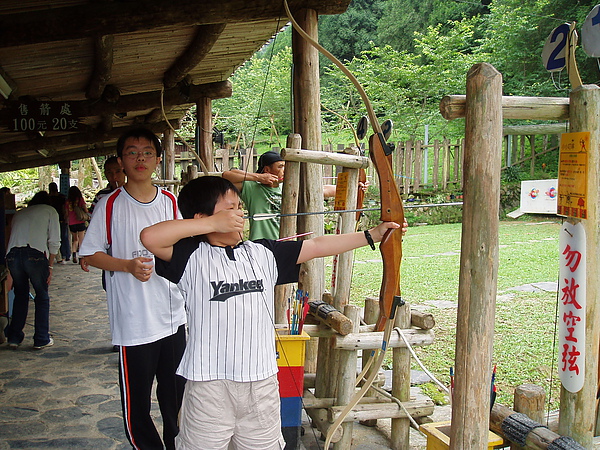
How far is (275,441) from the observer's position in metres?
1.84

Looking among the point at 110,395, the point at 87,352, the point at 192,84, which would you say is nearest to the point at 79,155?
the point at 192,84

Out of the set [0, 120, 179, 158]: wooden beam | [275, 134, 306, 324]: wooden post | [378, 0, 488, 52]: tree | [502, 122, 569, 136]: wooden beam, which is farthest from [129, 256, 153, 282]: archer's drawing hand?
[378, 0, 488, 52]: tree

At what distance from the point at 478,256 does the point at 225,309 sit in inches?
33.7

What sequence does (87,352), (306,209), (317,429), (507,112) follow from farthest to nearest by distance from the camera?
(87,352) < (306,209) < (317,429) < (507,112)

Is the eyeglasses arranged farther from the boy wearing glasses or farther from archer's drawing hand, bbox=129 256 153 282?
archer's drawing hand, bbox=129 256 153 282

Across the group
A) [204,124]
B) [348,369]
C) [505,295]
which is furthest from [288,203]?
[505,295]

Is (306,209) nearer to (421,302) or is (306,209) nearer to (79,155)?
(421,302)

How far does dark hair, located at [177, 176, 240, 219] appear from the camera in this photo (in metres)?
1.87

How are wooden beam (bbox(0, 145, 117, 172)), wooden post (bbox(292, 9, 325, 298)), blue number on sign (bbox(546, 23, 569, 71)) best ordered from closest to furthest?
blue number on sign (bbox(546, 23, 569, 71)), wooden post (bbox(292, 9, 325, 298)), wooden beam (bbox(0, 145, 117, 172))

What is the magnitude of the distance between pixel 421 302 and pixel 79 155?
9.08 metres

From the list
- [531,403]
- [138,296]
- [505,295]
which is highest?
[138,296]

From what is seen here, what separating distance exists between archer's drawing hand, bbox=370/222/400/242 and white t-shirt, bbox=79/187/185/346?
1.01 meters

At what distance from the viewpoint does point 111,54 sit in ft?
13.8

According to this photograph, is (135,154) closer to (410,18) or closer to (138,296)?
(138,296)
